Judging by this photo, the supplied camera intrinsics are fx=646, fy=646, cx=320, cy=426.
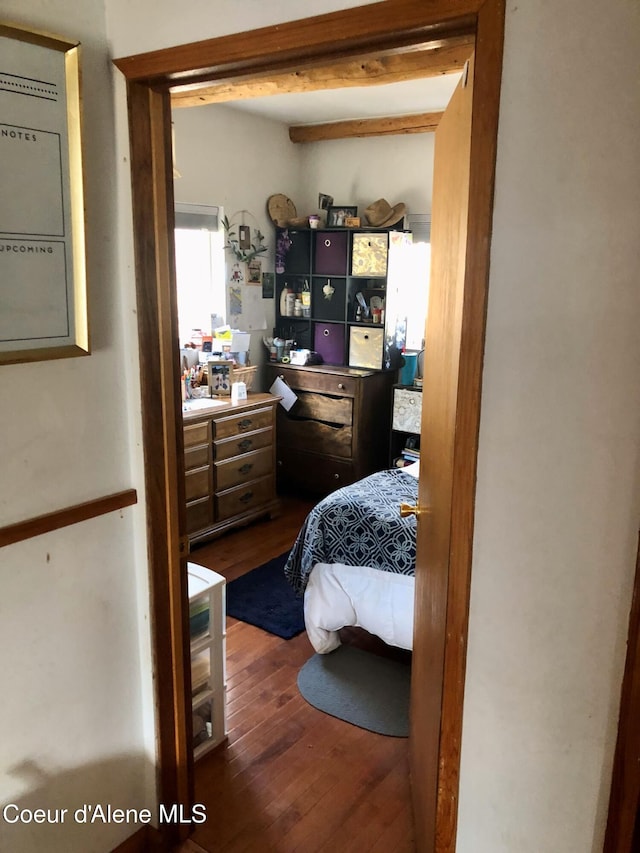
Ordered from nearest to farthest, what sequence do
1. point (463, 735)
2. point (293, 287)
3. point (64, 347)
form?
point (463, 735) → point (64, 347) → point (293, 287)

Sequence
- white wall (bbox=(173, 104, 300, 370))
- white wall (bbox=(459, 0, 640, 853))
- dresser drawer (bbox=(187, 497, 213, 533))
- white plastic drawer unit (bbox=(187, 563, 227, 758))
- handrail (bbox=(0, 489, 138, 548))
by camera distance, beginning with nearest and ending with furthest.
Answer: white wall (bbox=(459, 0, 640, 853)) → handrail (bbox=(0, 489, 138, 548)) → white plastic drawer unit (bbox=(187, 563, 227, 758)) → dresser drawer (bbox=(187, 497, 213, 533)) → white wall (bbox=(173, 104, 300, 370))

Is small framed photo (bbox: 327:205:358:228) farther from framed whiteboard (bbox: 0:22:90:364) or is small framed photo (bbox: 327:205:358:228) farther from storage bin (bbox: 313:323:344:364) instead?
framed whiteboard (bbox: 0:22:90:364)

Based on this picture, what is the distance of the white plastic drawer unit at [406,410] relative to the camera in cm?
420

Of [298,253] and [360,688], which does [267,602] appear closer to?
[360,688]

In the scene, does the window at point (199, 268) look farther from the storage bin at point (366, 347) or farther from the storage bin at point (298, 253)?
the storage bin at point (366, 347)

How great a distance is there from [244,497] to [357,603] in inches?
60.4

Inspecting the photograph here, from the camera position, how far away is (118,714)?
5.64ft

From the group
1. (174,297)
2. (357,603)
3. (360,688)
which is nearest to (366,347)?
(357,603)

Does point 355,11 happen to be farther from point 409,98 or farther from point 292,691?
point 409,98

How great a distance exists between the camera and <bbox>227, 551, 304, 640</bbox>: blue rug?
296 cm

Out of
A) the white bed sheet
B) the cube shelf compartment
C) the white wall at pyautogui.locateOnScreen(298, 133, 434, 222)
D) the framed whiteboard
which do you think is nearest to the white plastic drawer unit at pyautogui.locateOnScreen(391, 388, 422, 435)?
the cube shelf compartment

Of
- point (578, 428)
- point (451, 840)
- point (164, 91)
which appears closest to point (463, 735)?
point (451, 840)

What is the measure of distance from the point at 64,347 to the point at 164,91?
639 mm

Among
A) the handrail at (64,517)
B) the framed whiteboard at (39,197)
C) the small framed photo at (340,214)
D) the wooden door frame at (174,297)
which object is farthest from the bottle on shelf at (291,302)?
the framed whiteboard at (39,197)
